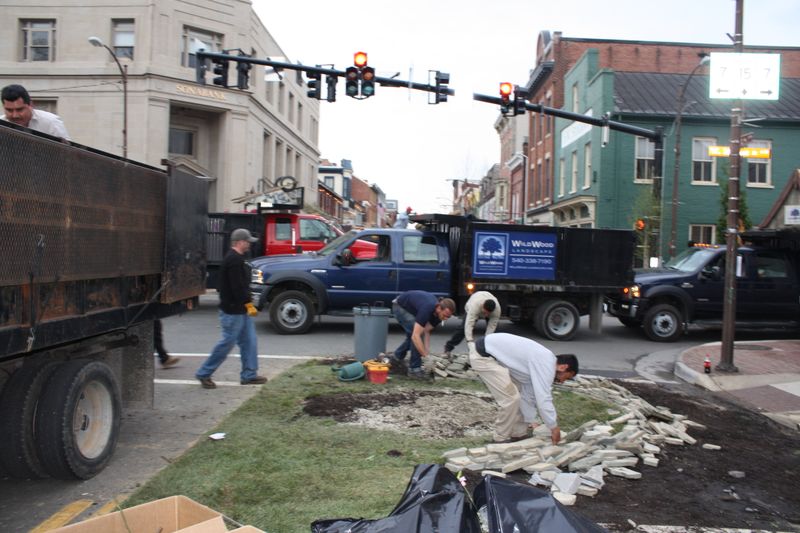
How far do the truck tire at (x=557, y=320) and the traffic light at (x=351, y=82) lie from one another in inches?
261

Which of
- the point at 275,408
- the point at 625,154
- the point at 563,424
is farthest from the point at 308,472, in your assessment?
the point at 625,154

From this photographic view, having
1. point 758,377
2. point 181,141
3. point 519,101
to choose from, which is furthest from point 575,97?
point 758,377

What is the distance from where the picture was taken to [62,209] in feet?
14.2

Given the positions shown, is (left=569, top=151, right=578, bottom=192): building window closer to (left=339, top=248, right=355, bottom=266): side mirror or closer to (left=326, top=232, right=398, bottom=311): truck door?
(left=326, top=232, right=398, bottom=311): truck door

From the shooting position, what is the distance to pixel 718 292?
1341 cm

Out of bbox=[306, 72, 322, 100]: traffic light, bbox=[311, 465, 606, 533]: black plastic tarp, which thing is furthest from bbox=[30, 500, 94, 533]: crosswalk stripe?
bbox=[306, 72, 322, 100]: traffic light

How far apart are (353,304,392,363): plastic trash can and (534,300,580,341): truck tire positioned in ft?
15.8

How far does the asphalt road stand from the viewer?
4520mm

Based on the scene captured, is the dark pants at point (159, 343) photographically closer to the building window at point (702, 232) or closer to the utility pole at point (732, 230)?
the utility pole at point (732, 230)

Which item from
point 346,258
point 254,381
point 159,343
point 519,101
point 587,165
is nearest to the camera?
point 254,381

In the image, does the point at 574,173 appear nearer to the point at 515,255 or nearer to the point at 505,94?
the point at 505,94

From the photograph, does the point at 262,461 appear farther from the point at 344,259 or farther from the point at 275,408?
the point at 344,259

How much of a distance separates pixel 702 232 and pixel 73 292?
27.7 meters

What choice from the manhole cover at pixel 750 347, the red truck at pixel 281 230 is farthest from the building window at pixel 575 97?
the manhole cover at pixel 750 347
